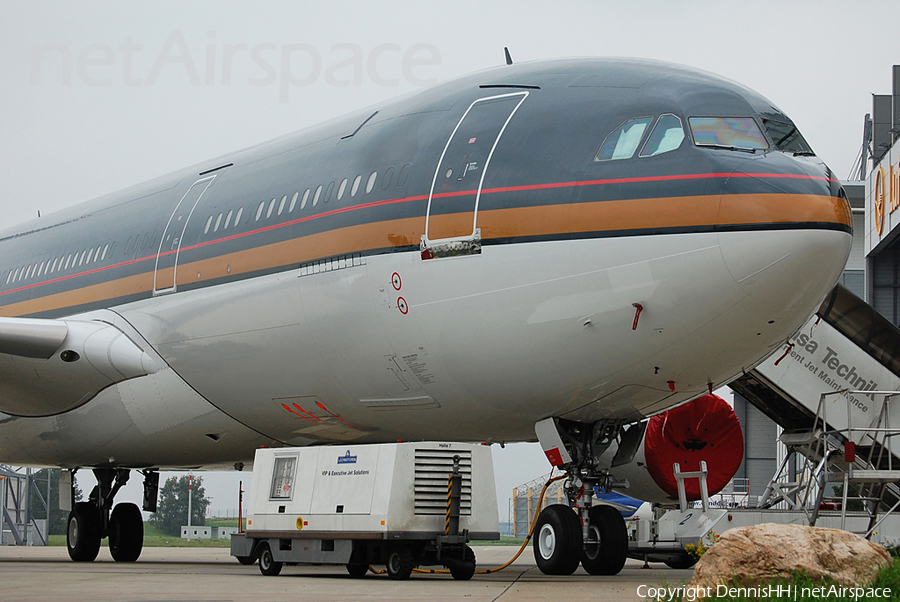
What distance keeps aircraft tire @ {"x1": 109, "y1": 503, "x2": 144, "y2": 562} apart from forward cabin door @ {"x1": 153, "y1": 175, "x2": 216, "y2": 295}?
18.3 ft

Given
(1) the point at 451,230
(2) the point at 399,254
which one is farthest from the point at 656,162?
(2) the point at 399,254

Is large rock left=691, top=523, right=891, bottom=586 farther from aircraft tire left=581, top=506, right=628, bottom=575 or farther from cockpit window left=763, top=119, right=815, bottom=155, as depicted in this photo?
cockpit window left=763, top=119, right=815, bottom=155

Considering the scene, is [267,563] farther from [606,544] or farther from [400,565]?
[606,544]

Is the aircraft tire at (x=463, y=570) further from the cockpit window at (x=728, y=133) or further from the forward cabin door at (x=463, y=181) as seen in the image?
the cockpit window at (x=728, y=133)

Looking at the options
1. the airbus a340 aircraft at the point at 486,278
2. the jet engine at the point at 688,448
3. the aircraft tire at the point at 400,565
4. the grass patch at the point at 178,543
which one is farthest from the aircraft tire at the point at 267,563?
the grass patch at the point at 178,543

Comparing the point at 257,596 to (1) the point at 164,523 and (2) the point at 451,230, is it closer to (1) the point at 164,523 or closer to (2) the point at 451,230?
(2) the point at 451,230

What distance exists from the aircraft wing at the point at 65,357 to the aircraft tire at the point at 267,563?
9.65 feet

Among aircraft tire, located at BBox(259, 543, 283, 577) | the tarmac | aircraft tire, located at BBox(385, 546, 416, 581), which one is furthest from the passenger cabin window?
aircraft tire, located at BBox(385, 546, 416, 581)

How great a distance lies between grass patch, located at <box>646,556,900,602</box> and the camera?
238 inches

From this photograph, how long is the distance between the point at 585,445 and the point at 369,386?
2257 millimetres

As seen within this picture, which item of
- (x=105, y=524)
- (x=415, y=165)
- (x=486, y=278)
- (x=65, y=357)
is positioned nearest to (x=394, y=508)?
(x=486, y=278)

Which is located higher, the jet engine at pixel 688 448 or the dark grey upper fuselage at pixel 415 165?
the dark grey upper fuselage at pixel 415 165

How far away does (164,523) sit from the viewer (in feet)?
321

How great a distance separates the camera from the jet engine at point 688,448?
13289 millimetres
